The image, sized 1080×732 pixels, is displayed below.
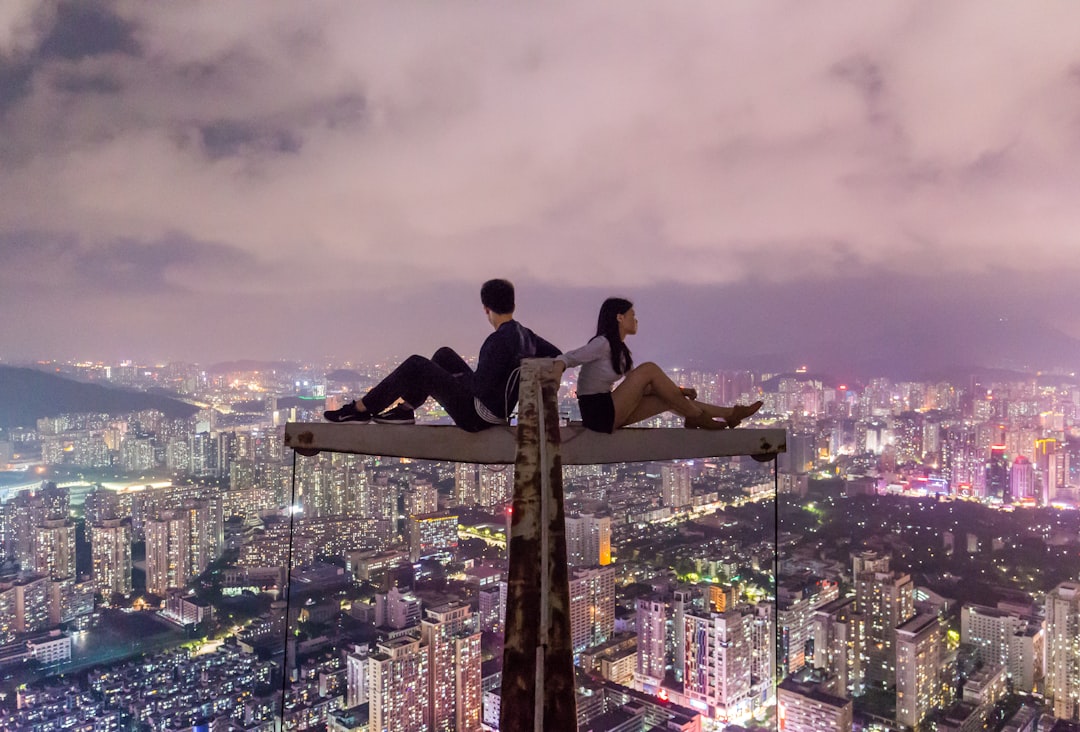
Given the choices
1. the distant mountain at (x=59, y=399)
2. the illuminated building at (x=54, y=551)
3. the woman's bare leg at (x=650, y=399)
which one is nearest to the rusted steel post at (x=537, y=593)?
the woman's bare leg at (x=650, y=399)

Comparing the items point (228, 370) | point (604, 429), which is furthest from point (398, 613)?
point (228, 370)

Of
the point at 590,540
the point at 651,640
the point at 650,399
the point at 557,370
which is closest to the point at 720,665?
the point at 651,640

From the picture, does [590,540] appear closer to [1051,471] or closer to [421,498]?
→ [421,498]

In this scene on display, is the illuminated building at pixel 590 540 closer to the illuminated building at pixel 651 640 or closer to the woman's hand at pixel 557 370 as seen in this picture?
the illuminated building at pixel 651 640

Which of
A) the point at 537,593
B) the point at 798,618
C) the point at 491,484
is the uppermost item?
the point at 537,593

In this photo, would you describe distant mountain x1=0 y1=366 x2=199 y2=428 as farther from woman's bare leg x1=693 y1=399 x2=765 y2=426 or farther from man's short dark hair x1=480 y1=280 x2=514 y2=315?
woman's bare leg x1=693 y1=399 x2=765 y2=426

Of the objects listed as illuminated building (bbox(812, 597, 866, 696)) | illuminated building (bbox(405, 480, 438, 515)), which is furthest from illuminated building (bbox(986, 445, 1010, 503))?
illuminated building (bbox(405, 480, 438, 515))

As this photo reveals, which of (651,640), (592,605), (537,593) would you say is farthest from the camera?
(651,640)
